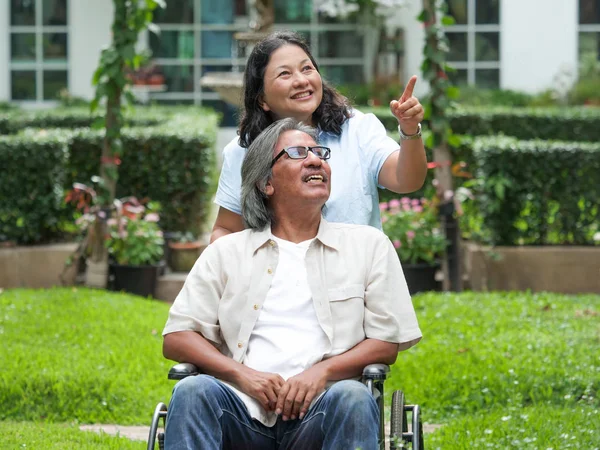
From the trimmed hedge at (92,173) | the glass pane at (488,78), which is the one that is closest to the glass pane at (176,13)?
the glass pane at (488,78)

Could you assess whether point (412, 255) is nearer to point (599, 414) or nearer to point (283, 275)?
point (599, 414)

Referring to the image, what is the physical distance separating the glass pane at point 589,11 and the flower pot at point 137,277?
11074mm

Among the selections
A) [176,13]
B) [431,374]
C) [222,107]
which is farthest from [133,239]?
[176,13]

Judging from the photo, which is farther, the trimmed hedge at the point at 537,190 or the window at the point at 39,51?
the window at the point at 39,51

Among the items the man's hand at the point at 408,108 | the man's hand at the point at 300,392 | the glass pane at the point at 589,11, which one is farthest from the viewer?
the glass pane at the point at 589,11

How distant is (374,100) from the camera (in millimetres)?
16484

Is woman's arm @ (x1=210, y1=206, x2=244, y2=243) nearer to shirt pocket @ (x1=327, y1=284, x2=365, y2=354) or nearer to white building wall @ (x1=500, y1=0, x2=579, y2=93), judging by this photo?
shirt pocket @ (x1=327, y1=284, x2=365, y2=354)

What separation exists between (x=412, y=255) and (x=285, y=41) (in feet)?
14.5

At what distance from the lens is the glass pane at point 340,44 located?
17.8 m

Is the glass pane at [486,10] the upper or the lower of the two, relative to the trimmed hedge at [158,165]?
upper

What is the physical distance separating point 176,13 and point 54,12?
1931 millimetres

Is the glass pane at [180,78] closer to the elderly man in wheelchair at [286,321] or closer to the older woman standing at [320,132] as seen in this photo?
the older woman standing at [320,132]

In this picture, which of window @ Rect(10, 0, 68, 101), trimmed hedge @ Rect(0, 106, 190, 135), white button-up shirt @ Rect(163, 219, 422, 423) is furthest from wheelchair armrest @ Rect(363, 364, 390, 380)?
window @ Rect(10, 0, 68, 101)

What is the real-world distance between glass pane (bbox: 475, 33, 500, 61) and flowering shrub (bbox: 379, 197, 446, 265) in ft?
31.6
